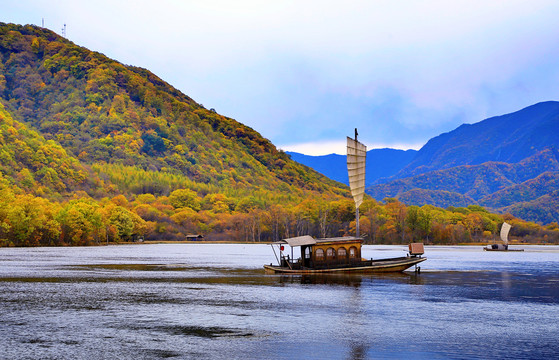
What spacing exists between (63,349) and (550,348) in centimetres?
2170

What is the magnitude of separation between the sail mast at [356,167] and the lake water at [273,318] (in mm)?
14433

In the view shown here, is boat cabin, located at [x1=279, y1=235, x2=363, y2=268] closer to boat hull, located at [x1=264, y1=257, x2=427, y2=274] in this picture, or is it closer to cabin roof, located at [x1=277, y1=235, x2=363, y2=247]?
cabin roof, located at [x1=277, y1=235, x2=363, y2=247]

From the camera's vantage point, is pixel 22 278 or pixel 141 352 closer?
pixel 141 352

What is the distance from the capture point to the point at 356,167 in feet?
226

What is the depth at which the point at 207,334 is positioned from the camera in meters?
29.4

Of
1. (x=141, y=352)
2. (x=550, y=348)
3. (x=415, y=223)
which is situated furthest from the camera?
(x=415, y=223)

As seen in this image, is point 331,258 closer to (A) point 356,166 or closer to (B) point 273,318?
(A) point 356,166

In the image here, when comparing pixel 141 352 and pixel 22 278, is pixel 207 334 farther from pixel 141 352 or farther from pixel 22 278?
pixel 22 278

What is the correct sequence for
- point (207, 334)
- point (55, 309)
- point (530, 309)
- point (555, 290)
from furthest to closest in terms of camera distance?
point (555, 290), point (530, 309), point (55, 309), point (207, 334)

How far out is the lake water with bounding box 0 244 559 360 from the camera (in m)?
26.2

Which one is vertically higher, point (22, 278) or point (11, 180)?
point (11, 180)

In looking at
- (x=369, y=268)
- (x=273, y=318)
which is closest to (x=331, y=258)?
(x=369, y=268)

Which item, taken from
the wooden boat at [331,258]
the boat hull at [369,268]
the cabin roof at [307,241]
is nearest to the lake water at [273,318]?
the boat hull at [369,268]

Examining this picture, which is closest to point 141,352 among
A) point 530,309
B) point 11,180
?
point 530,309
